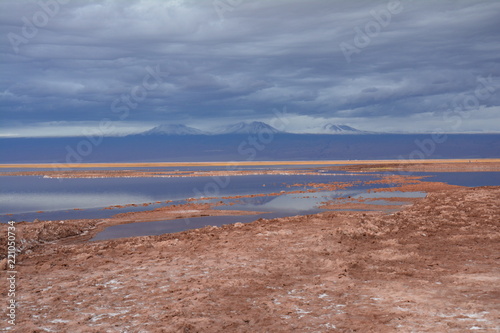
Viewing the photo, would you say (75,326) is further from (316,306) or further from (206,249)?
(206,249)

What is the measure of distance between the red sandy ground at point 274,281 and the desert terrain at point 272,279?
3 cm

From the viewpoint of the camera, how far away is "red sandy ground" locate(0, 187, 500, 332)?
368 inches

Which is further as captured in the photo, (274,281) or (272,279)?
(272,279)

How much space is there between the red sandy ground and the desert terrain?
1.3 inches

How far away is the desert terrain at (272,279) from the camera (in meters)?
9.38

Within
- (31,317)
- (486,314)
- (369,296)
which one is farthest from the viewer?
(369,296)

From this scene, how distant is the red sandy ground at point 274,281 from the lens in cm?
936

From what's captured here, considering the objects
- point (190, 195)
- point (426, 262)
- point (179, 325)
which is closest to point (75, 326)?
point (179, 325)

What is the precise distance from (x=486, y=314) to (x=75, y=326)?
7885mm

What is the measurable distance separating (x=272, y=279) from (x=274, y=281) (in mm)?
223

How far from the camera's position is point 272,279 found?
12.6 meters

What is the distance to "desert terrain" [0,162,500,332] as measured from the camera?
9.38m

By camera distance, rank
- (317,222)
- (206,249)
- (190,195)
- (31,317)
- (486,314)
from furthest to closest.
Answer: (190,195), (317,222), (206,249), (31,317), (486,314)

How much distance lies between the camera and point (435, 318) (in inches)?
357
